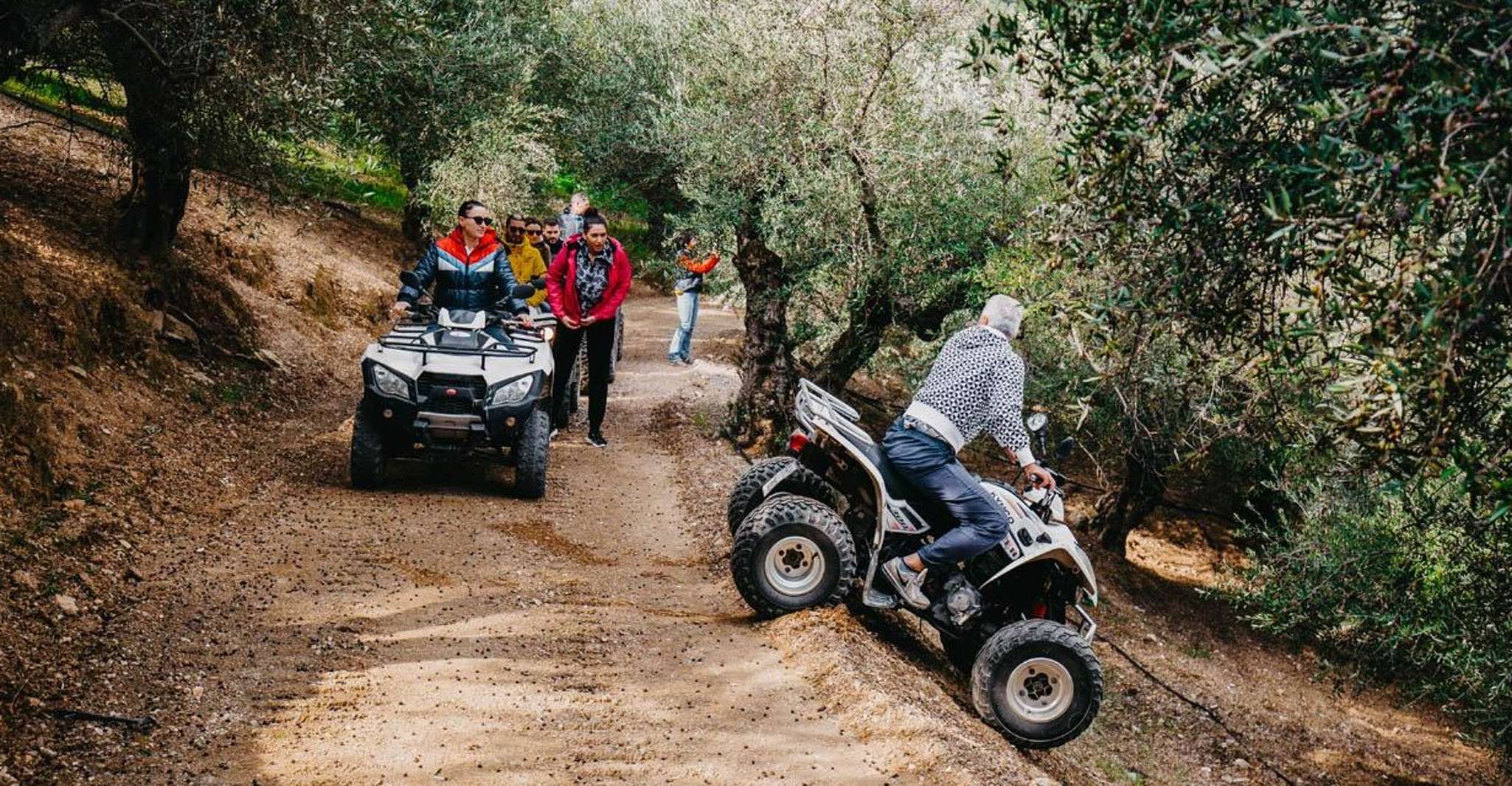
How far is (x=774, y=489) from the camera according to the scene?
773 centimetres

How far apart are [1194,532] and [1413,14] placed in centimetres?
1973

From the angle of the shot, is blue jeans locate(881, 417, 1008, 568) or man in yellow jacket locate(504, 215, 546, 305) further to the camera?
man in yellow jacket locate(504, 215, 546, 305)

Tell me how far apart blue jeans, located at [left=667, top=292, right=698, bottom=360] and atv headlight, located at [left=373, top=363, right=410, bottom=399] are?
31.1 ft

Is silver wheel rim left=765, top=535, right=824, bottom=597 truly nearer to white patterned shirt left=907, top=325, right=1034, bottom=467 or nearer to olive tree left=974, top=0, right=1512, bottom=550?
white patterned shirt left=907, top=325, right=1034, bottom=467

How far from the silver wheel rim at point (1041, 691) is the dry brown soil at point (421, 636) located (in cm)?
26

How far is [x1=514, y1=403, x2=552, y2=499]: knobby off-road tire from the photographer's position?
9953 mm

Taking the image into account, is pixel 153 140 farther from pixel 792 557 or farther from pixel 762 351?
pixel 792 557

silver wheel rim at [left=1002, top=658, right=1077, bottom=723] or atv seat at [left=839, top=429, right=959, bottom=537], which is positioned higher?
atv seat at [left=839, top=429, right=959, bottom=537]

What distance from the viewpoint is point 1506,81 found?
3.96 metres

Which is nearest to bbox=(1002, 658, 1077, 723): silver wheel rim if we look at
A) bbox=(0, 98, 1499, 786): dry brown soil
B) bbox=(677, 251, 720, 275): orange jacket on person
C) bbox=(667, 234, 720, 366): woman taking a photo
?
bbox=(0, 98, 1499, 786): dry brown soil

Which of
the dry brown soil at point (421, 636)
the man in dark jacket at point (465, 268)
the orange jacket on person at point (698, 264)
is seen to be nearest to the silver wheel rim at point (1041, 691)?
the dry brown soil at point (421, 636)

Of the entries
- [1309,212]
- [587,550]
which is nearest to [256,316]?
[587,550]

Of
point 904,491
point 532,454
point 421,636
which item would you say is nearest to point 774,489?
point 904,491

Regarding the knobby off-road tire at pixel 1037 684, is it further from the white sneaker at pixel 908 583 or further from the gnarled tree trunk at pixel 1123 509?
the gnarled tree trunk at pixel 1123 509
